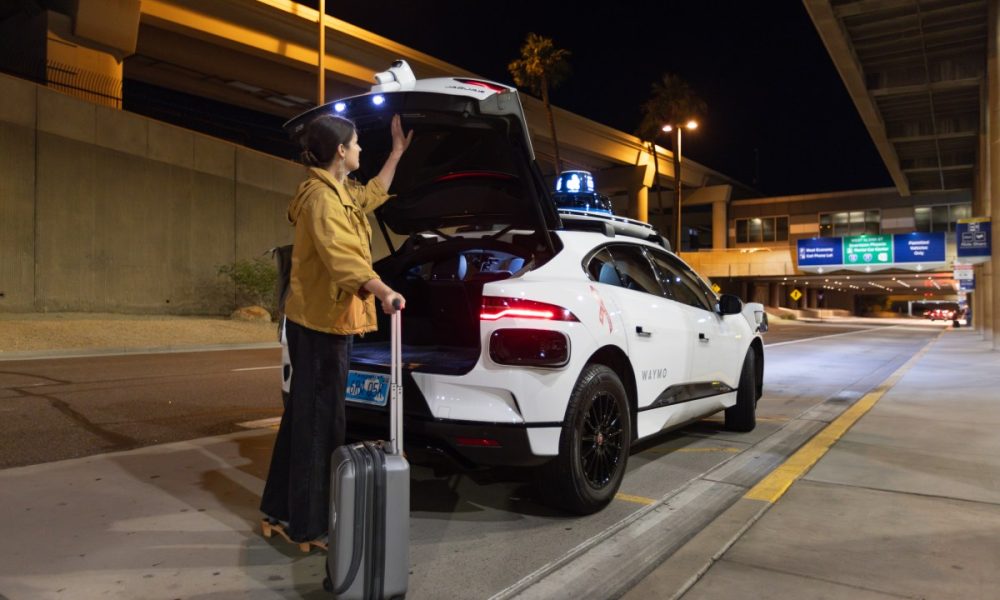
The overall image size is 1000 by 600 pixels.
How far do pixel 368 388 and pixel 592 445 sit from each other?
1.27 meters

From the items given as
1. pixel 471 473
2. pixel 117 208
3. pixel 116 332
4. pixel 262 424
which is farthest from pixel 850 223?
pixel 471 473

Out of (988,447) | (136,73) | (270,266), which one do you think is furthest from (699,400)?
(136,73)

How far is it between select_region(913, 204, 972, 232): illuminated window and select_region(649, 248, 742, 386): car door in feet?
170

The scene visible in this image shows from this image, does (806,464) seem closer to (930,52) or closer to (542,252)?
(542,252)

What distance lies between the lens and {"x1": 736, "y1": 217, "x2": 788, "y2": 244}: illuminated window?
57.8 meters

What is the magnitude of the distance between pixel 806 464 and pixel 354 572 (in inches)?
153

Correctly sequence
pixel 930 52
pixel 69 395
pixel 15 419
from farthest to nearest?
pixel 930 52, pixel 69 395, pixel 15 419

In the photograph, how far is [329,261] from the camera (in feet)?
9.81

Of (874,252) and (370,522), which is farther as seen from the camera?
(874,252)

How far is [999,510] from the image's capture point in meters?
4.23

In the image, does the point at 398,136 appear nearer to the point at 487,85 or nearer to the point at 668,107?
the point at 487,85

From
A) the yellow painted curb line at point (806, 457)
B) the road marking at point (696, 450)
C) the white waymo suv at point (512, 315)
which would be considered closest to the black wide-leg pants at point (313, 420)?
the white waymo suv at point (512, 315)

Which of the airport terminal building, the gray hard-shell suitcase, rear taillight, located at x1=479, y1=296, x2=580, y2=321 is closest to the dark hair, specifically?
rear taillight, located at x1=479, y1=296, x2=580, y2=321

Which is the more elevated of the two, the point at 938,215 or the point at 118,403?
the point at 938,215
